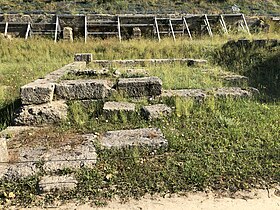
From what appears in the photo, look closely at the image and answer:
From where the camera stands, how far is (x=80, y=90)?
6.90m

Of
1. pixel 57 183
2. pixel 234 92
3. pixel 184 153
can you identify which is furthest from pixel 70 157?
pixel 234 92

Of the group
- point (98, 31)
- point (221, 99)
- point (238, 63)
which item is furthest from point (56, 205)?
point (98, 31)

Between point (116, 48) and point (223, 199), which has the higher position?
point (116, 48)

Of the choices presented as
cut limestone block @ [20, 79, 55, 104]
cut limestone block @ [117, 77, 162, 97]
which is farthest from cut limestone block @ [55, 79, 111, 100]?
cut limestone block @ [117, 77, 162, 97]

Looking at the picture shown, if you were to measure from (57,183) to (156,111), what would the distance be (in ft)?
8.86

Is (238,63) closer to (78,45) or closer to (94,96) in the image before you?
(94,96)

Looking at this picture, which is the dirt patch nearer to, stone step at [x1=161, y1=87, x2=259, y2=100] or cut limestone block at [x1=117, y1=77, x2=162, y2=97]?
stone step at [x1=161, y1=87, x2=259, y2=100]

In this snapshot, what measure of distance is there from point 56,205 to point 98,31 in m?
18.1

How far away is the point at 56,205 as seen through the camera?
3.86 m

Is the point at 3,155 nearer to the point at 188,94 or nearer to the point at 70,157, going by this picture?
the point at 70,157

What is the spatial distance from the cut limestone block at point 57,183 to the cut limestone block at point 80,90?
2945 millimetres

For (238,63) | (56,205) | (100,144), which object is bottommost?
(56,205)

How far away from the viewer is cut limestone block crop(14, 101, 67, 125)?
6234 mm

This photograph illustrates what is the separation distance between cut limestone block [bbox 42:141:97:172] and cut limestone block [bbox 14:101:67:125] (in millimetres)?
1336
